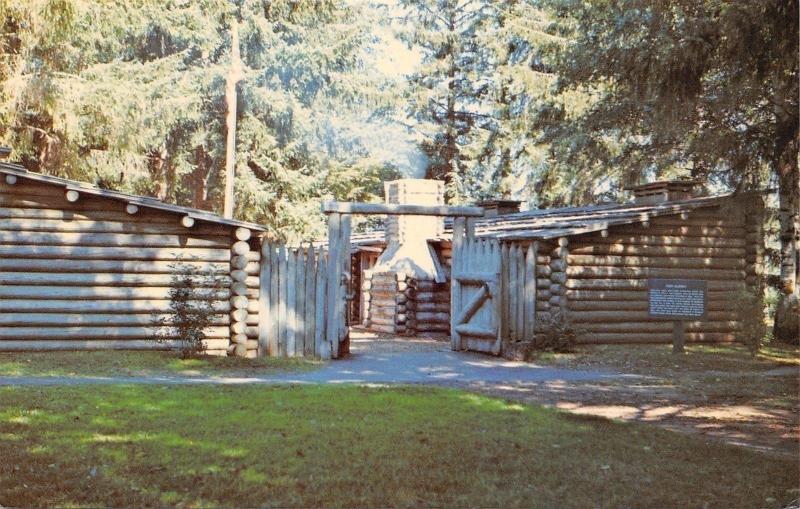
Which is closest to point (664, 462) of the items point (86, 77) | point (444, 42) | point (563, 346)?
point (563, 346)

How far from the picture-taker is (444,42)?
33.4 meters

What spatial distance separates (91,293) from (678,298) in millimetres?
10766

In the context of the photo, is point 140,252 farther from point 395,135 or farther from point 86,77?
point 395,135

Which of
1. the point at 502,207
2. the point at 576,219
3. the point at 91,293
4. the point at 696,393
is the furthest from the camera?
Answer: the point at 502,207

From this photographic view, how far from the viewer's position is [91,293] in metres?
15.2

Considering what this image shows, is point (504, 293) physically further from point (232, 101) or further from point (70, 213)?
point (232, 101)

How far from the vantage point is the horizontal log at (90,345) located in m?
14.9

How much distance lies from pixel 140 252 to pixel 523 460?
959 cm

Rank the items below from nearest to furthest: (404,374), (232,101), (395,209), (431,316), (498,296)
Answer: (404,374) → (395,209) → (498,296) → (431,316) → (232,101)

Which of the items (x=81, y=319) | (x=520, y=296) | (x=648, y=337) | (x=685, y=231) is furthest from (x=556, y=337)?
(x=81, y=319)

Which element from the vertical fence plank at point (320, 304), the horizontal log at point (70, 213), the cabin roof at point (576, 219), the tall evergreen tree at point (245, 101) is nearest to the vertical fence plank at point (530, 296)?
the cabin roof at point (576, 219)

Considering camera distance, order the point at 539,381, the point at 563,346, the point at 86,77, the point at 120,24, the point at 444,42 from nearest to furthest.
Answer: the point at 539,381 → the point at 563,346 → the point at 120,24 → the point at 86,77 → the point at 444,42

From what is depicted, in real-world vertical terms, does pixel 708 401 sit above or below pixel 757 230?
below

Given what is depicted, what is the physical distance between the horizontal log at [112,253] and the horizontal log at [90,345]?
140 cm
